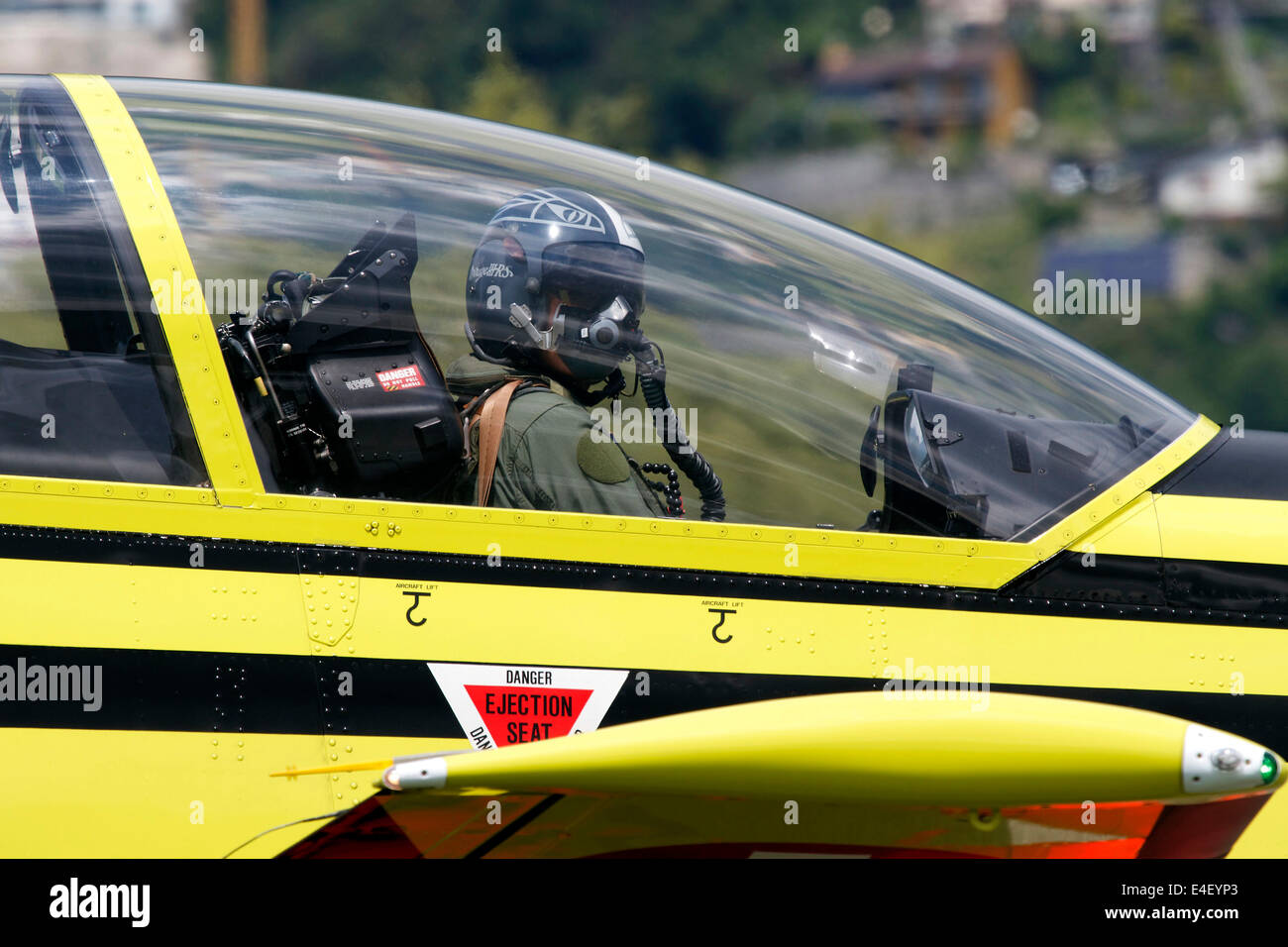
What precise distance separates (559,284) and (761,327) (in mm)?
425

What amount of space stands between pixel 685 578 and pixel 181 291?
1.07 metres

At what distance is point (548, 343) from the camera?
Answer: 2.88 metres

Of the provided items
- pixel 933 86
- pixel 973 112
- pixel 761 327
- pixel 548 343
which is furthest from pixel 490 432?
pixel 933 86

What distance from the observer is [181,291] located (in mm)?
2602

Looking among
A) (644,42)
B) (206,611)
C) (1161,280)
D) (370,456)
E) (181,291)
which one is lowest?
(206,611)

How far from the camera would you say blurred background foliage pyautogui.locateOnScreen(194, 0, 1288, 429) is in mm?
38812

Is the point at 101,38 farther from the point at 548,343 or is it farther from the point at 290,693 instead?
the point at 290,693

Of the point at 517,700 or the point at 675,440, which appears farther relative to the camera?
the point at 675,440

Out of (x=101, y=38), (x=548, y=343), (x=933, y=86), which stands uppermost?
(x=101, y=38)

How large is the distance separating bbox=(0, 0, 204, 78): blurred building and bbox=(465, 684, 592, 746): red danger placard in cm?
3635

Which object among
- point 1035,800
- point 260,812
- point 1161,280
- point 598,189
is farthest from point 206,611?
point 1161,280

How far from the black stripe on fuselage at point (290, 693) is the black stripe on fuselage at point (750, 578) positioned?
154mm

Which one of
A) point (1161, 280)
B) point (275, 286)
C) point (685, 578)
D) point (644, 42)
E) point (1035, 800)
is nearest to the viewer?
point (1035, 800)

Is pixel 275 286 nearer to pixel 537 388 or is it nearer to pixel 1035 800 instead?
pixel 537 388
